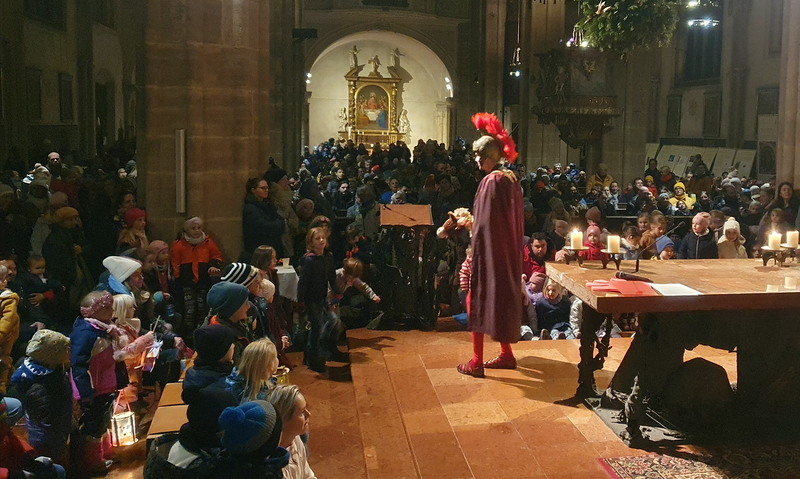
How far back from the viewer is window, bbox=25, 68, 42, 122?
1753cm

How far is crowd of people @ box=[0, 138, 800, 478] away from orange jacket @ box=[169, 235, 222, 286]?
0.05ft

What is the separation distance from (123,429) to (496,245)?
2.92 metres

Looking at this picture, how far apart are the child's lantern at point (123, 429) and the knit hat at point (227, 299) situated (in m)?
1.18

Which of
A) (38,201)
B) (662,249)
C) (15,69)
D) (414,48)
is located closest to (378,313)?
(662,249)

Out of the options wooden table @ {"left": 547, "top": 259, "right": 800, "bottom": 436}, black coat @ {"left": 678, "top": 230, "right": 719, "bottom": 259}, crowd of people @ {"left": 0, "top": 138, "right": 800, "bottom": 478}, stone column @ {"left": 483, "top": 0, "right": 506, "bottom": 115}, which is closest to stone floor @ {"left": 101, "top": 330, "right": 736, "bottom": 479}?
crowd of people @ {"left": 0, "top": 138, "right": 800, "bottom": 478}

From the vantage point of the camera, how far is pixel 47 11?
18859mm

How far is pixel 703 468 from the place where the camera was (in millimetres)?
4520

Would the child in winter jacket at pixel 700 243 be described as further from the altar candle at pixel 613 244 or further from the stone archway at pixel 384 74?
Answer: the stone archway at pixel 384 74

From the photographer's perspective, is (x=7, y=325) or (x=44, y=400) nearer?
(x=44, y=400)

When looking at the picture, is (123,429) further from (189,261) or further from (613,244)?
(613,244)

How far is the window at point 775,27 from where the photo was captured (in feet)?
71.0

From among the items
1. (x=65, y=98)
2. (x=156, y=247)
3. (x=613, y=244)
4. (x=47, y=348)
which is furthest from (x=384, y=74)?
(x=47, y=348)

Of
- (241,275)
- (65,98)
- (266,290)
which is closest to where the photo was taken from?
(241,275)

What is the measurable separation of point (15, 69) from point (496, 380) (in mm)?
14381
